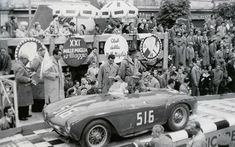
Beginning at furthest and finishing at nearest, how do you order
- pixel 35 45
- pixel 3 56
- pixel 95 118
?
pixel 35 45 → pixel 3 56 → pixel 95 118

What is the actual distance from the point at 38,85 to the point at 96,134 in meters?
2.88

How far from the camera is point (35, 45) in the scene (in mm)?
9562

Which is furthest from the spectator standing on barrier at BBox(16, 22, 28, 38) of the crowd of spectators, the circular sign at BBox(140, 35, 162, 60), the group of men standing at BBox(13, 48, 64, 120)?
the circular sign at BBox(140, 35, 162, 60)

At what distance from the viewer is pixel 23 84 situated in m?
8.43

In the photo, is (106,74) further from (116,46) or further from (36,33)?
(36,33)

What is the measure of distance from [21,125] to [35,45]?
7.95 ft

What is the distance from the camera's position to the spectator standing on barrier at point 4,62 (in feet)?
29.1

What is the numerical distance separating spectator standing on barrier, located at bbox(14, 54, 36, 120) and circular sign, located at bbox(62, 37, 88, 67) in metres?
1.98

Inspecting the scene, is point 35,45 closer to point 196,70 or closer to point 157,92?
point 157,92

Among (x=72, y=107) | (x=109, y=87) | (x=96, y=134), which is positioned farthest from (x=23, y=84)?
(x=96, y=134)

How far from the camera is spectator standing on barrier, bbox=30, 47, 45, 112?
9.03 m

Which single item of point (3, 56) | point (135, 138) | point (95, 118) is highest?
point (3, 56)

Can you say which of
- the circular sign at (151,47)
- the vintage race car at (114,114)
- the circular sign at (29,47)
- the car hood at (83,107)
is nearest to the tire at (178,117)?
the vintage race car at (114,114)

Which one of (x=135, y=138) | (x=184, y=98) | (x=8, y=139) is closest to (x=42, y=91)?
(x=8, y=139)
